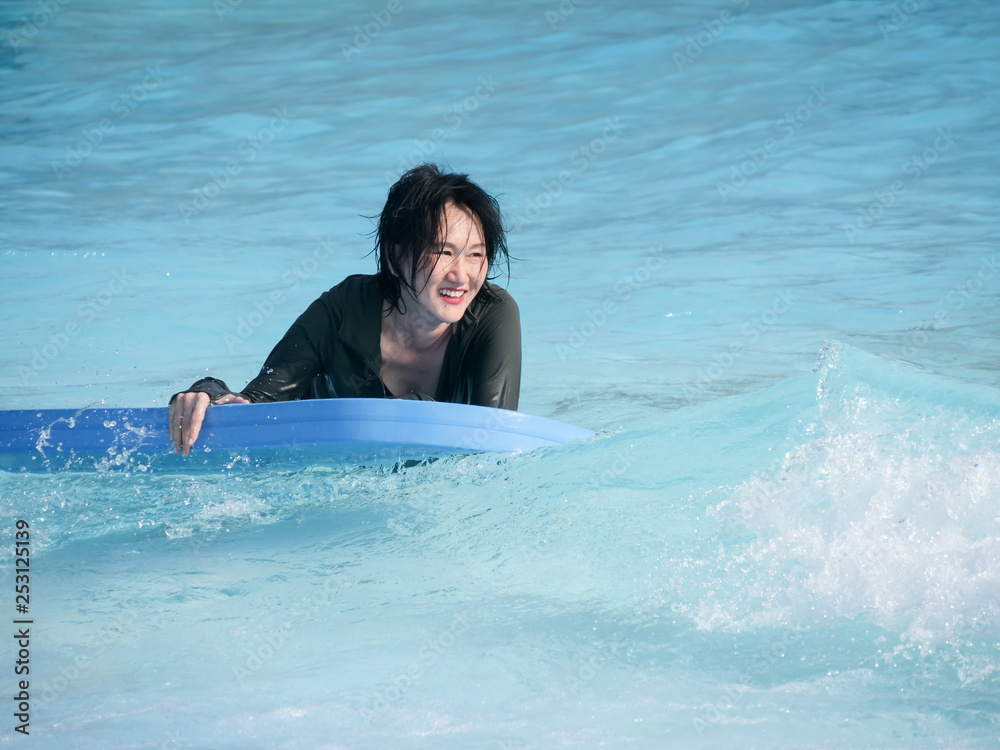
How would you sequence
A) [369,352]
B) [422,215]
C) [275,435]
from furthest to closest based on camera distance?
[369,352], [422,215], [275,435]

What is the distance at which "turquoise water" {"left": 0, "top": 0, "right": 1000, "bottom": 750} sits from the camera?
2.13 m

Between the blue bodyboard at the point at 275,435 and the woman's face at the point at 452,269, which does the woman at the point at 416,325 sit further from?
the blue bodyboard at the point at 275,435

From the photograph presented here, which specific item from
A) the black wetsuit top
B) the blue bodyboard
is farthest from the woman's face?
the blue bodyboard

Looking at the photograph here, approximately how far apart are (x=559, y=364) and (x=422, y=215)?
2.84 meters

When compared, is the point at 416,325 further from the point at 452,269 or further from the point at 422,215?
the point at 422,215

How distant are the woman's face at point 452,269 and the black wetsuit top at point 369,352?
14 cm

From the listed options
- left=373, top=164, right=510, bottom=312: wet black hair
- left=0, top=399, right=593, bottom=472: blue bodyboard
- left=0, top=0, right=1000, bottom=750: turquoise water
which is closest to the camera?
left=0, top=0, right=1000, bottom=750: turquoise water

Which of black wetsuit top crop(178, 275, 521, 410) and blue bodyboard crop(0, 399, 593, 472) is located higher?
black wetsuit top crop(178, 275, 521, 410)

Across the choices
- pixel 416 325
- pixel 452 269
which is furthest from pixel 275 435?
pixel 452 269

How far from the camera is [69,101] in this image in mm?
10719

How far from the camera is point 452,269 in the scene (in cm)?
323

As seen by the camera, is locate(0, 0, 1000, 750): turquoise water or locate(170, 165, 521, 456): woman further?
locate(170, 165, 521, 456): woman

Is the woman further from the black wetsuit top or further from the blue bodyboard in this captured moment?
the blue bodyboard

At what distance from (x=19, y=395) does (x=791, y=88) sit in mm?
7613
